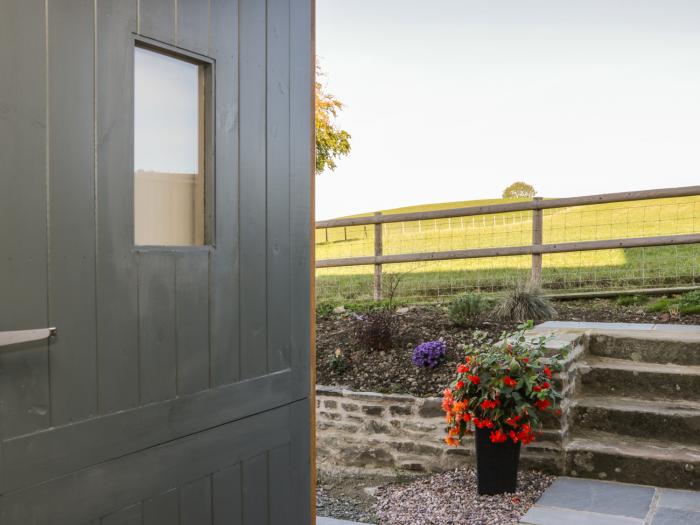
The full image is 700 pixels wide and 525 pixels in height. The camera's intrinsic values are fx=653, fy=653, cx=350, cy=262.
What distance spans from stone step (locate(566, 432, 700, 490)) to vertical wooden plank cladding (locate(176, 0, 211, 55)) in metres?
2.92

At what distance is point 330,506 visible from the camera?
3.77 metres

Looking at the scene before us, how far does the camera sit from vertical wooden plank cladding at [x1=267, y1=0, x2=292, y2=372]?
2133 mm

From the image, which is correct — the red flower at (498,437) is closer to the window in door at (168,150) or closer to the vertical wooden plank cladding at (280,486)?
the vertical wooden plank cladding at (280,486)

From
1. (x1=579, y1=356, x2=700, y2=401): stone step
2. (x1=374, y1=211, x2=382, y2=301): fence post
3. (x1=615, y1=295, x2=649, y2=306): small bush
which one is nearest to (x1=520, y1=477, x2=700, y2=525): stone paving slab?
(x1=579, y1=356, x2=700, y2=401): stone step

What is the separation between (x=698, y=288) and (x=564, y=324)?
2.12 m

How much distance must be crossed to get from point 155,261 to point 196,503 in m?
0.70

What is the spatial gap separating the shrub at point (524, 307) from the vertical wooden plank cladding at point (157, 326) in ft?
13.8

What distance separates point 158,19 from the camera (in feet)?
5.61

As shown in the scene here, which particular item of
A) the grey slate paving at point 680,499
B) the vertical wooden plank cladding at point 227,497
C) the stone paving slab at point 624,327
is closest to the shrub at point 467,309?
the stone paving slab at point 624,327

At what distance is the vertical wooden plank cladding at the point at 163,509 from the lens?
1707 mm

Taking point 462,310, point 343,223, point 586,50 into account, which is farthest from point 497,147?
point 462,310

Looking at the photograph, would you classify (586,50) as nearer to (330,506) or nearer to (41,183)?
(330,506)

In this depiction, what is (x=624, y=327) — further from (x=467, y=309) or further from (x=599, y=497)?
(x=599, y=497)

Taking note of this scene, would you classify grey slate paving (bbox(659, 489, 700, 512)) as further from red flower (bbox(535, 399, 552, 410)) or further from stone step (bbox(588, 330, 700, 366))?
stone step (bbox(588, 330, 700, 366))
